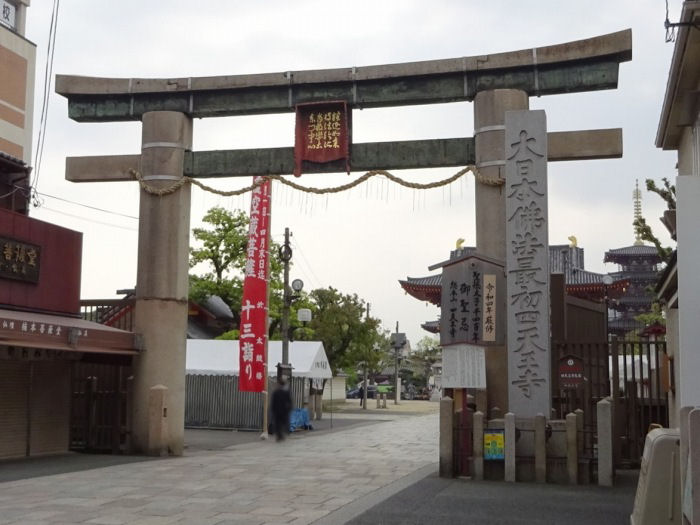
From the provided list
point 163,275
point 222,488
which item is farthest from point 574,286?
point 222,488

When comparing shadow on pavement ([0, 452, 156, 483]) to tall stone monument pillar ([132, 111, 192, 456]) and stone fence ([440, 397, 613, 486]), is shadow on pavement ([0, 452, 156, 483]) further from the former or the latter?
stone fence ([440, 397, 613, 486])

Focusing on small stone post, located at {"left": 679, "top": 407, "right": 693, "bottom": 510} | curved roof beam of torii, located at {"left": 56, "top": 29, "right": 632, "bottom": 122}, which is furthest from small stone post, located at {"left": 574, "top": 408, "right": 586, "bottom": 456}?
small stone post, located at {"left": 679, "top": 407, "right": 693, "bottom": 510}

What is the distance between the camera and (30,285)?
55.9ft

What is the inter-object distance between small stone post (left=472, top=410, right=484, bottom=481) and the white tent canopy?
1619cm

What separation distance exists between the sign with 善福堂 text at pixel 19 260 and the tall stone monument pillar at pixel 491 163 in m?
8.84

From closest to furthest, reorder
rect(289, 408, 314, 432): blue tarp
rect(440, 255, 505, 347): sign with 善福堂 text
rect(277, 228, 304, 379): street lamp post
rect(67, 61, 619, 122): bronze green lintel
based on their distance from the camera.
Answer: rect(440, 255, 505, 347): sign with 善福堂 text, rect(67, 61, 619, 122): bronze green lintel, rect(277, 228, 304, 379): street lamp post, rect(289, 408, 314, 432): blue tarp

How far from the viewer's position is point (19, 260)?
16562 millimetres

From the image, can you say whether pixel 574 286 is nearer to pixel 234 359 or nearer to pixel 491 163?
pixel 234 359

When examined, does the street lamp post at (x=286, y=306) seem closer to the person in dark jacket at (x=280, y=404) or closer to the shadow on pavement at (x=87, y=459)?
the shadow on pavement at (x=87, y=459)

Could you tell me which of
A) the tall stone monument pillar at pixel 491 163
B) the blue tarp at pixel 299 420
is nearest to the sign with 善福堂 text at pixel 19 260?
the tall stone monument pillar at pixel 491 163

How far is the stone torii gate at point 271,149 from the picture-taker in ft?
55.4

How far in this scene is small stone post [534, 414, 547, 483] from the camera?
14.0m

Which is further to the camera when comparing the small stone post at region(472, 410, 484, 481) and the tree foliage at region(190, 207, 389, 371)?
the tree foliage at region(190, 207, 389, 371)

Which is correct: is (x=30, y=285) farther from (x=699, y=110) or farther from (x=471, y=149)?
(x=699, y=110)
